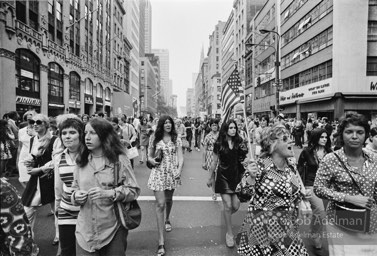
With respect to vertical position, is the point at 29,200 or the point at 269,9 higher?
the point at 269,9

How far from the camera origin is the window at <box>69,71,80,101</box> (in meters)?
32.5

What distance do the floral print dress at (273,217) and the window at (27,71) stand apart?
2208cm

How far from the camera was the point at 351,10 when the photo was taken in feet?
87.1

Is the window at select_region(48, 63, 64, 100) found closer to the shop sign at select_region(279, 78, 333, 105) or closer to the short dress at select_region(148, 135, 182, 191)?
the short dress at select_region(148, 135, 182, 191)

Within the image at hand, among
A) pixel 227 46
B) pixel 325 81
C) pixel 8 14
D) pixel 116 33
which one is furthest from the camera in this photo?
pixel 227 46

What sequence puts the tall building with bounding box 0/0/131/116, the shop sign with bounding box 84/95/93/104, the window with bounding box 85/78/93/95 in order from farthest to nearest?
1. the window with bounding box 85/78/93/95
2. the shop sign with bounding box 84/95/93/104
3. the tall building with bounding box 0/0/131/116

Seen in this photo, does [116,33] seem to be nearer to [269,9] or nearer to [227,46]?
[269,9]

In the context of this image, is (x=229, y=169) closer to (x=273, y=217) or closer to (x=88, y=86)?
(x=273, y=217)

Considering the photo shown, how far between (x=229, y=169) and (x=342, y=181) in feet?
6.53

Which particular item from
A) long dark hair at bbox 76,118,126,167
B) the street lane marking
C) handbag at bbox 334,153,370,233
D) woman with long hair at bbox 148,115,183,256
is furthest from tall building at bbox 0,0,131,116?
handbag at bbox 334,153,370,233

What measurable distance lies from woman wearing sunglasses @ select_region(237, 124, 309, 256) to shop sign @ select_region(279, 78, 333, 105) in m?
28.9

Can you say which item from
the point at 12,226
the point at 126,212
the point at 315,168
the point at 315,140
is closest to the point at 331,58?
the point at 315,140

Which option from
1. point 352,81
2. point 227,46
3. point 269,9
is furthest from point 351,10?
point 227,46

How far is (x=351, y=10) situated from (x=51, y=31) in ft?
98.3
